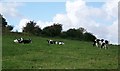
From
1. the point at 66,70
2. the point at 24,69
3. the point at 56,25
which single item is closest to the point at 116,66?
the point at 66,70

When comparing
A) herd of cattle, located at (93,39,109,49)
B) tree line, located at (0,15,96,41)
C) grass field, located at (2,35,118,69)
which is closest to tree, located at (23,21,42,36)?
tree line, located at (0,15,96,41)

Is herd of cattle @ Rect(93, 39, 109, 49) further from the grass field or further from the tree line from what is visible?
the tree line

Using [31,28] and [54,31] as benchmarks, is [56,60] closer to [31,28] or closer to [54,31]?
[54,31]

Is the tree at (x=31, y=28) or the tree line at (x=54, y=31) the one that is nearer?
the tree line at (x=54, y=31)

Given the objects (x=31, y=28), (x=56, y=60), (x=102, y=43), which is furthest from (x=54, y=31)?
Result: (x=56, y=60)

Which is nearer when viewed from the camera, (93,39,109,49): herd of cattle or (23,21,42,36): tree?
(93,39,109,49): herd of cattle

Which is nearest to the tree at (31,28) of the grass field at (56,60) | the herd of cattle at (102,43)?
the herd of cattle at (102,43)

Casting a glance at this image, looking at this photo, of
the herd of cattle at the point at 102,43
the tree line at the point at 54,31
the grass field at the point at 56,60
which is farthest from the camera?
the tree line at the point at 54,31

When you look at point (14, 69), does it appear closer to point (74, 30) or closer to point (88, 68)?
point (88, 68)

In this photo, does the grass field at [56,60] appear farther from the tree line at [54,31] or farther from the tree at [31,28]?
the tree at [31,28]

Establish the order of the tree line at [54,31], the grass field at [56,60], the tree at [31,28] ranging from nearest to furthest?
the grass field at [56,60] < the tree line at [54,31] < the tree at [31,28]

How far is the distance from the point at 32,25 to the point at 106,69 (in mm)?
72321

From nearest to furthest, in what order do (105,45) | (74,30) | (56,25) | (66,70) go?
(66,70)
(105,45)
(56,25)
(74,30)

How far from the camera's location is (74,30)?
93000mm
